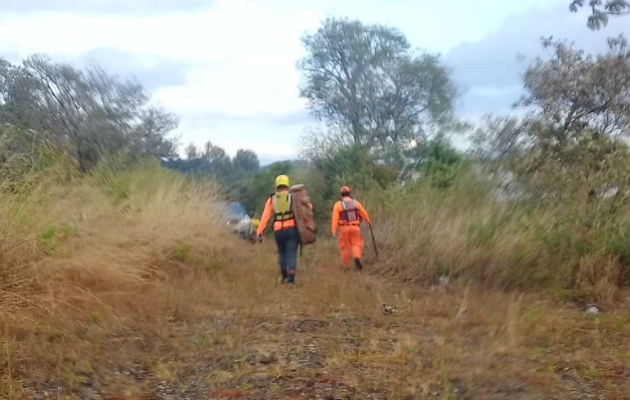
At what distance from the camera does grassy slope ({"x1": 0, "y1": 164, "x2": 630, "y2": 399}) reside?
20.7ft

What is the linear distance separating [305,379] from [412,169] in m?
18.8

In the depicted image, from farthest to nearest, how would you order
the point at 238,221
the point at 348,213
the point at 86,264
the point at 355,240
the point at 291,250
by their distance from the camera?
the point at 238,221, the point at 348,213, the point at 355,240, the point at 291,250, the point at 86,264

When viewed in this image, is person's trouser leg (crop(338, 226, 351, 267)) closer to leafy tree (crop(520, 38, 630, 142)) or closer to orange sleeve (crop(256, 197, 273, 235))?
orange sleeve (crop(256, 197, 273, 235))

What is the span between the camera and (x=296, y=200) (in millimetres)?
12938

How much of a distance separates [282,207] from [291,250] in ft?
2.37

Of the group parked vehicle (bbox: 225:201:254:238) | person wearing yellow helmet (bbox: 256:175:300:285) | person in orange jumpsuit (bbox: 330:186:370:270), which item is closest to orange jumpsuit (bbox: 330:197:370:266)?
person in orange jumpsuit (bbox: 330:186:370:270)

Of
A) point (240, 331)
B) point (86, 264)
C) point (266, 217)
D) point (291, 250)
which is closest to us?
point (240, 331)

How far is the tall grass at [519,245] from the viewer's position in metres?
11.4

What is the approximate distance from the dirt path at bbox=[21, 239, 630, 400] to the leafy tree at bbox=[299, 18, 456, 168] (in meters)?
25.1

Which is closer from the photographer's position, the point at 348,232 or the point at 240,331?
the point at 240,331

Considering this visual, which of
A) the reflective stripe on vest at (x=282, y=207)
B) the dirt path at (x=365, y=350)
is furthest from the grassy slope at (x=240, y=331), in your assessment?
the reflective stripe on vest at (x=282, y=207)

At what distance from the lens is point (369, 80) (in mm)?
38156

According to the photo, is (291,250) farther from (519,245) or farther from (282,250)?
(519,245)

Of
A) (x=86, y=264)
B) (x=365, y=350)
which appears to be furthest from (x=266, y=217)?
(x=365, y=350)
